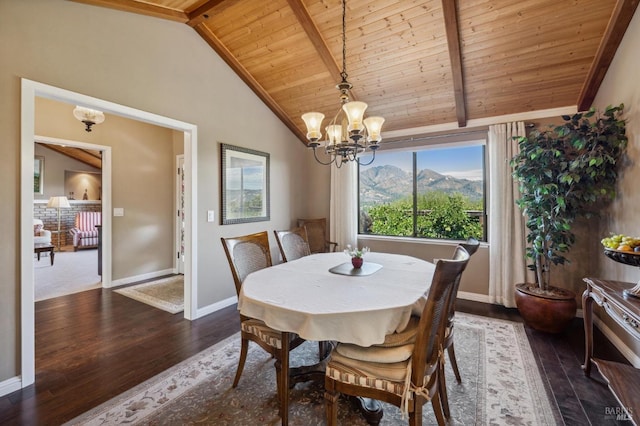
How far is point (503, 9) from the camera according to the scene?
245 centimetres

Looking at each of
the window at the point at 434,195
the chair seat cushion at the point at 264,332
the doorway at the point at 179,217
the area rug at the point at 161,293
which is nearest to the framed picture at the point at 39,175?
the doorway at the point at 179,217

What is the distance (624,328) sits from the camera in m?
1.67

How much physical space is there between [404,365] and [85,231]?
949 cm

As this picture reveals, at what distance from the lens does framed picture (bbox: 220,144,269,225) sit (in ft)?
11.6

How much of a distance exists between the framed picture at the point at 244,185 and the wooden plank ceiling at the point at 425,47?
1.06m

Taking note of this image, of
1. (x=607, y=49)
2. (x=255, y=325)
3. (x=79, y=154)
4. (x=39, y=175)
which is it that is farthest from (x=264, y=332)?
(x=39, y=175)

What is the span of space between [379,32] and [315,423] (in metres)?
3.42

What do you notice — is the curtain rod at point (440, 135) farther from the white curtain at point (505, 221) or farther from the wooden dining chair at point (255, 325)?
the wooden dining chair at point (255, 325)

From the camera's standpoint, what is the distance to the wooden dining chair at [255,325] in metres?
1.62

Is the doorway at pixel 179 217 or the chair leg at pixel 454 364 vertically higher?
the doorway at pixel 179 217

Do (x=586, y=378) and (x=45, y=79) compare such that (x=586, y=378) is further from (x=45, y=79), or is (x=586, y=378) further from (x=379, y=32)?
(x=45, y=79)

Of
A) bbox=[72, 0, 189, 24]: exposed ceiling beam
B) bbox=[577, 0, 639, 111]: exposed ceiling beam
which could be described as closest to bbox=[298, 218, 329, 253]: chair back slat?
bbox=[72, 0, 189, 24]: exposed ceiling beam

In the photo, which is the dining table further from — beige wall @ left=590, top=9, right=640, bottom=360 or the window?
the window

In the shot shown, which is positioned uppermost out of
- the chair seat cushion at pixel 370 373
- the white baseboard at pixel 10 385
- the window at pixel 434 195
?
the window at pixel 434 195
